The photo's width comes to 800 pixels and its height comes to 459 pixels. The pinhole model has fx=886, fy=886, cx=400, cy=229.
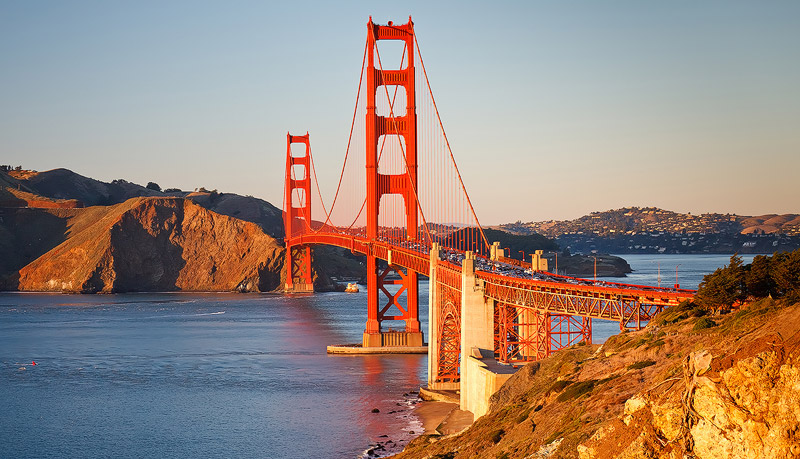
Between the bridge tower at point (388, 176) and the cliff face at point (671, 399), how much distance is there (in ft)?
100

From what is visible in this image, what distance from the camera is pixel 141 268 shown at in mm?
136875

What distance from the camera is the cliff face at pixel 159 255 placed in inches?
5202

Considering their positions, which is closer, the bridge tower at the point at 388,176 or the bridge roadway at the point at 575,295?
the bridge roadway at the point at 575,295

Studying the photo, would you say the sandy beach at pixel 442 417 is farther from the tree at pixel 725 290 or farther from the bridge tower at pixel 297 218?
the bridge tower at pixel 297 218

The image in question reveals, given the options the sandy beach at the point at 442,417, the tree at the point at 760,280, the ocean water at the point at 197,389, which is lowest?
the ocean water at the point at 197,389

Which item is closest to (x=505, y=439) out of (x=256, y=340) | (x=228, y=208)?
(x=256, y=340)

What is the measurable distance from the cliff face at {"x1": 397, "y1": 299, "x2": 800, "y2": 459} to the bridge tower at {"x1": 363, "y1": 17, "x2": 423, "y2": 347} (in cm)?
3058

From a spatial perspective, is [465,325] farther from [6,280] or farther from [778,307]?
[6,280]

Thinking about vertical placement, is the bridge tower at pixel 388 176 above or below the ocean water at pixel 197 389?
above

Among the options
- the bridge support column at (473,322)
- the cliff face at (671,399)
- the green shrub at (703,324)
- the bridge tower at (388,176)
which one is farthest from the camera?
the bridge tower at (388,176)

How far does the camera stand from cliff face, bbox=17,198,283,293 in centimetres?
13212

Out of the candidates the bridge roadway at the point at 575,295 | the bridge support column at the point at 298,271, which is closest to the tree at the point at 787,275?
the bridge roadway at the point at 575,295

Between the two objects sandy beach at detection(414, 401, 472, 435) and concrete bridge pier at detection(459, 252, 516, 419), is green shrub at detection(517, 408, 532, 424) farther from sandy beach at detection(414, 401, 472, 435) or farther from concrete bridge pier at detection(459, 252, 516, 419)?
concrete bridge pier at detection(459, 252, 516, 419)

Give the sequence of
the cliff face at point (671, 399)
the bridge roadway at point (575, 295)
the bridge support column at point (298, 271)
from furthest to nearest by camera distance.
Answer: the bridge support column at point (298, 271) → the bridge roadway at point (575, 295) → the cliff face at point (671, 399)
